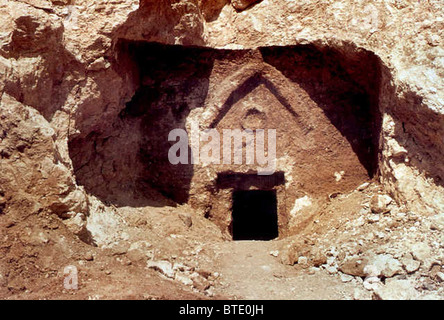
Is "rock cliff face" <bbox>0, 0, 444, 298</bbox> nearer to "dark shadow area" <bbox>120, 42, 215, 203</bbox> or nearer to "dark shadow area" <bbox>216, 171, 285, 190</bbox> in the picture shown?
"dark shadow area" <bbox>120, 42, 215, 203</bbox>

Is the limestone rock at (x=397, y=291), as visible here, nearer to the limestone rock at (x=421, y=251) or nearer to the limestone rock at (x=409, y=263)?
the limestone rock at (x=409, y=263)

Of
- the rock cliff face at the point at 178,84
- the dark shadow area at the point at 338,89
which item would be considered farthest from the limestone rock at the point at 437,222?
the dark shadow area at the point at 338,89

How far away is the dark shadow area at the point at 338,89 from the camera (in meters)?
5.10

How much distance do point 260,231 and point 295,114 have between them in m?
1.94

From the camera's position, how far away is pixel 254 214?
22.0 feet

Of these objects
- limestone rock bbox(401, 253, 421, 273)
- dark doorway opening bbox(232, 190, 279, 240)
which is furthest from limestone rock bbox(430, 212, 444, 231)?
dark doorway opening bbox(232, 190, 279, 240)

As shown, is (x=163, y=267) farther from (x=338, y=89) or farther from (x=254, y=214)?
(x=254, y=214)

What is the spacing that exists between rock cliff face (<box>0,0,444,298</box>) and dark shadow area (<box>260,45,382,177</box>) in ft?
0.05

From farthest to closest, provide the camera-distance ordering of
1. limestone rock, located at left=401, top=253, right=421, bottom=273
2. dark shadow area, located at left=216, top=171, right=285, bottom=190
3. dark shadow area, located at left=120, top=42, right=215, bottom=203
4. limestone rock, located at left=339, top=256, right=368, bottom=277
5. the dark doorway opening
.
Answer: the dark doorway opening < dark shadow area, located at left=216, top=171, right=285, bottom=190 < dark shadow area, located at left=120, top=42, right=215, bottom=203 < limestone rock, located at left=339, top=256, right=368, bottom=277 < limestone rock, located at left=401, top=253, right=421, bottom=273

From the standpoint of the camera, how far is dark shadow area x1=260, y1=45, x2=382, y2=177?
5102mm

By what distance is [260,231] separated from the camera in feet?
21.7

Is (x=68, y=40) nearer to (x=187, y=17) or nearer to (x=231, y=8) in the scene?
(x=187, y=17)

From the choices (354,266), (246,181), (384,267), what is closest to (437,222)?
(384,267)

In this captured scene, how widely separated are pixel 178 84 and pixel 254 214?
2.25 metres
